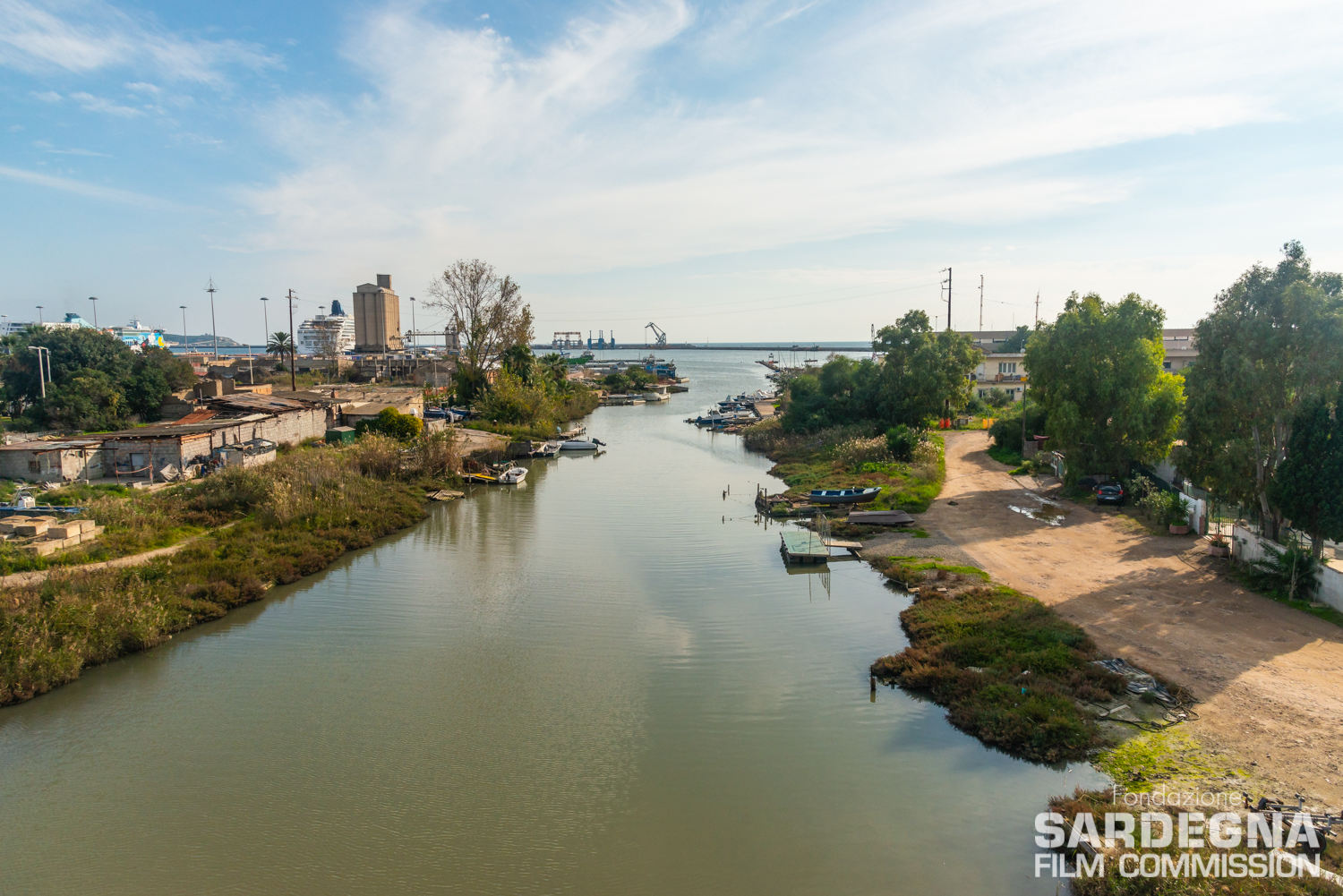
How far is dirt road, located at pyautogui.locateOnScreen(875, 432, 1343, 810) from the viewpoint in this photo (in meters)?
10.7

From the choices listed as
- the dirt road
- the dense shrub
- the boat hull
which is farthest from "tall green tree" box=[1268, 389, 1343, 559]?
the dense shrub

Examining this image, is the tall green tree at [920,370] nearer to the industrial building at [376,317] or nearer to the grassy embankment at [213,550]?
the grassy embankment at [213,550]

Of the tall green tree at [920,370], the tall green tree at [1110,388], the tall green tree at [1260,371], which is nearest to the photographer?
the tall green tree at [1260,371]

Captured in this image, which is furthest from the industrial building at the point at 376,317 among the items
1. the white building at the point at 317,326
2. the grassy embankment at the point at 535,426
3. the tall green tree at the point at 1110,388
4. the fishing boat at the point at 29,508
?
the tall green tree at the point at 1110,388

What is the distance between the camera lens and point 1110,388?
26.1 m

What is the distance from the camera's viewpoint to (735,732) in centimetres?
1235

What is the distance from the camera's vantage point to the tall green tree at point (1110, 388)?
25.9 m

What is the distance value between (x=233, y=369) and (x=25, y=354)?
2864cm

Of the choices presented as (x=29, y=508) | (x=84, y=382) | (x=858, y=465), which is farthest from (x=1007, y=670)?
(x=84, y=382)

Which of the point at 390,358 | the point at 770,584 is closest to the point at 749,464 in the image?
the point at 770,584

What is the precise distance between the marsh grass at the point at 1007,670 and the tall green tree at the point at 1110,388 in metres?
12.3

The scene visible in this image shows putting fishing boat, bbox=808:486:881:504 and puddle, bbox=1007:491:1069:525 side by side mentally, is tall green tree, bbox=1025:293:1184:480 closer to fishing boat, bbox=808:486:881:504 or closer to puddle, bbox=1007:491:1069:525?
puddle, bbox=1007:491:1069:525

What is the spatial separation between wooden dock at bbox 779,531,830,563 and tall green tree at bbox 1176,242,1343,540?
9.69 meters

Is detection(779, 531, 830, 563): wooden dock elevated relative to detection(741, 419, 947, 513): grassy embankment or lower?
lower
